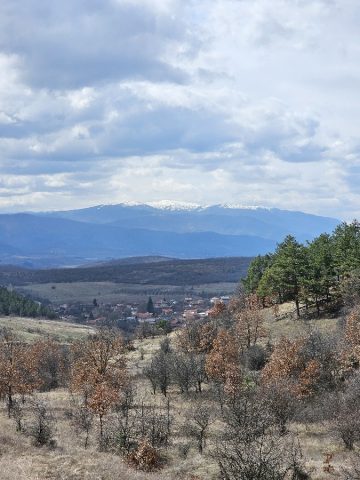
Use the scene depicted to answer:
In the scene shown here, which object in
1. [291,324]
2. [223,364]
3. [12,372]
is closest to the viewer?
[12,372]

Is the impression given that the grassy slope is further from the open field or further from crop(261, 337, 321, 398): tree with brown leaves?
the open field

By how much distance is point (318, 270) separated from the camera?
73.9 metres

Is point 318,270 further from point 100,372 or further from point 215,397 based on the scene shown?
point 100,372

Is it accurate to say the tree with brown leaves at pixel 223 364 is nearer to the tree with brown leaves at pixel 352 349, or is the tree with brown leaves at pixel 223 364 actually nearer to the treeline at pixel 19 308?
the tree with brown leaves at pixel 352 349

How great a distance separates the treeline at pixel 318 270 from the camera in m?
71.6

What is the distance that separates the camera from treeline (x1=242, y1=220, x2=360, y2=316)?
2820 inches

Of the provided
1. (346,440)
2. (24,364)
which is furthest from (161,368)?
(346,440)

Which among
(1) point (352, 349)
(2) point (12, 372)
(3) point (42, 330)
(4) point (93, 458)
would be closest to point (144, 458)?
(4) point (93, 458)

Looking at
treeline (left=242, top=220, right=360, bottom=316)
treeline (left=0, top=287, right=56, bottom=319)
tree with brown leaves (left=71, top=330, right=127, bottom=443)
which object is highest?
treeline (left=242, top=220, right=360, bottom=316)

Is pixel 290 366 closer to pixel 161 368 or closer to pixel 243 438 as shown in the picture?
pixel 161 368

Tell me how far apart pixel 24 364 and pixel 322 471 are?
32.5 m

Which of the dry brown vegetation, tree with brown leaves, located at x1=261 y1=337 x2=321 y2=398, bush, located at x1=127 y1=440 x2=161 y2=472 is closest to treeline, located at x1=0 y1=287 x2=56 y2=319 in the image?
the dry brown vegetation

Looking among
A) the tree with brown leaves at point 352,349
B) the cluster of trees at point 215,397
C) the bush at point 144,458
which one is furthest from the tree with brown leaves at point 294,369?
the bush at point 144,458

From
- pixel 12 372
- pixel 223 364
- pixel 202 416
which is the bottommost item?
pixel 223 364
